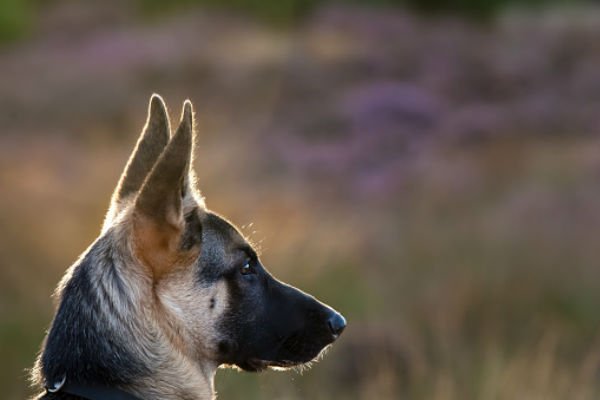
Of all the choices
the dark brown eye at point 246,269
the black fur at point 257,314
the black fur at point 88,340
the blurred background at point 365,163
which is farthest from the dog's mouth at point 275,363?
the blurred background at point 365,163

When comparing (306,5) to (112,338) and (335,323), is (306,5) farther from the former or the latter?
(112,338)

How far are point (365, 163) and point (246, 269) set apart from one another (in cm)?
1346

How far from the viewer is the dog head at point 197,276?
4.18 m

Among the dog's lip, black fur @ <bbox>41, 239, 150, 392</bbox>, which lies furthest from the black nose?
black fur @ <bbox>41, 239, 150, 392</bbox>

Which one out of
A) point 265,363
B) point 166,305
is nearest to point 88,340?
point 166,305

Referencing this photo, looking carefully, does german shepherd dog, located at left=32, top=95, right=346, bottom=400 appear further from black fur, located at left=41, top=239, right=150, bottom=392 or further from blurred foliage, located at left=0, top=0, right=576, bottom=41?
blurred foliage, located at left=0, top=0, right=576, bottom=41

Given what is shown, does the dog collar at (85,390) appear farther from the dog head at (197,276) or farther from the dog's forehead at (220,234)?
the dog's forehead at (220,234)

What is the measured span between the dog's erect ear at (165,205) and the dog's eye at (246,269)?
322mm

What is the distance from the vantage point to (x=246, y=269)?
181 inches

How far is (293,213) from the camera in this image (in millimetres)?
11211

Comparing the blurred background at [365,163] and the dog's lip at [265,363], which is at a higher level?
the dog's lip at [265,363]

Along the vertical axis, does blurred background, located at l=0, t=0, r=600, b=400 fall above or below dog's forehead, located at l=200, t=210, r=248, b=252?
below

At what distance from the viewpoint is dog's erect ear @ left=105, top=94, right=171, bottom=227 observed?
470 centimetres

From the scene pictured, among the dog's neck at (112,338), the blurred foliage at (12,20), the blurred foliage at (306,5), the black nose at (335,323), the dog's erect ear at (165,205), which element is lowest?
the blurred foliage at (12,20)
